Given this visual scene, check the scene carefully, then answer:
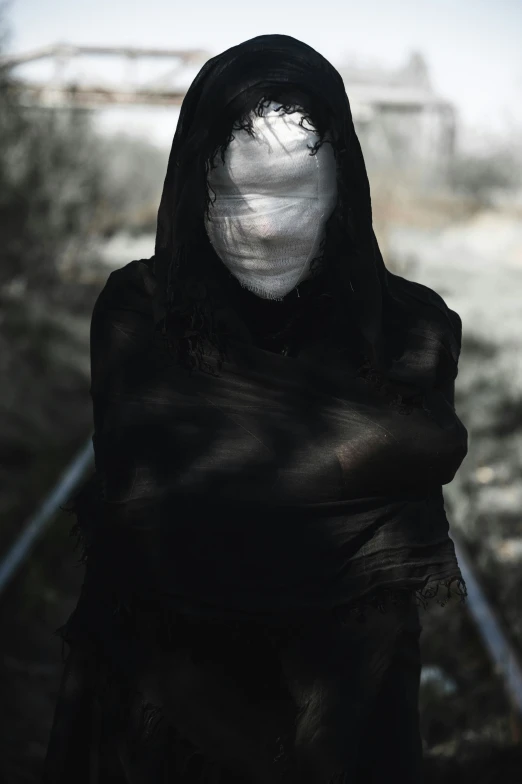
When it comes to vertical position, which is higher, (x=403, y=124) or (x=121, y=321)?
(x=121, y=321)

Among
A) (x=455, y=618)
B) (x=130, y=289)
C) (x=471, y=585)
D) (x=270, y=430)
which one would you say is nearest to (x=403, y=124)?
(x=471, y=585)

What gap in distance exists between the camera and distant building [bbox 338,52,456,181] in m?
19.7

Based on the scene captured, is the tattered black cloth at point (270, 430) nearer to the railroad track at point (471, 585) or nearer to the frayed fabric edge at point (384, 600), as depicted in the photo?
the frayed fabric edge at point (384, 600)

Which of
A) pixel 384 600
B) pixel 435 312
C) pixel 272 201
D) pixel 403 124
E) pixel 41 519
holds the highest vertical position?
pixel 272 201

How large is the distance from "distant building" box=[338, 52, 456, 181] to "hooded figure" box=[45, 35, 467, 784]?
12.3m

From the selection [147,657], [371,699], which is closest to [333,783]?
[371,699]

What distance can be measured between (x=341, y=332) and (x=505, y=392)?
7254 millimetres

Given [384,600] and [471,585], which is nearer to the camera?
[384,600]

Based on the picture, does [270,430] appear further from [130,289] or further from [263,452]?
[130,289]

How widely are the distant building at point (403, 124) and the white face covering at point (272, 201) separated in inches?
486

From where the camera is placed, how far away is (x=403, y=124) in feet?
120

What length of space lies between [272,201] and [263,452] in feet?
1.66

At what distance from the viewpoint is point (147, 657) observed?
72.2 inches

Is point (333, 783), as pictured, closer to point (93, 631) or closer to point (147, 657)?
point (147, 657)
